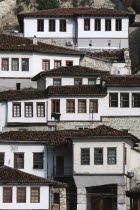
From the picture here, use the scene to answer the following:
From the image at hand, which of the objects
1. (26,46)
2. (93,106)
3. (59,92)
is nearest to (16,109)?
(59,92)

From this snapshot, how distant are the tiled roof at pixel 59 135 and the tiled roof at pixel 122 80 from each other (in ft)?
19.5

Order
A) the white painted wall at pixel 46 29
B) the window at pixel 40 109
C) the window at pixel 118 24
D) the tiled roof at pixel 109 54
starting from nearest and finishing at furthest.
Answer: the window at pixel 40 109, the tiled roof at pixel 109 54, the window at pixel 118 24, the white painted wall at pixel 46 29

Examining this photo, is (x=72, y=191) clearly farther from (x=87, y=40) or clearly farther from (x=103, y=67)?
(x=87, y=40)

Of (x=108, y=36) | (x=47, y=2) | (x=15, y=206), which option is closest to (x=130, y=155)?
(x=15, y=206)

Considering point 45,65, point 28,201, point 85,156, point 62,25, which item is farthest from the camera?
point 62,25

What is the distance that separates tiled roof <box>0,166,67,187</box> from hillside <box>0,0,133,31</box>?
54.5m

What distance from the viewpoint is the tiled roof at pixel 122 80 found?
91188 millimetres

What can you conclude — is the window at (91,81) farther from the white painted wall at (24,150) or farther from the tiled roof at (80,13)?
the tiled roof at (80,13)

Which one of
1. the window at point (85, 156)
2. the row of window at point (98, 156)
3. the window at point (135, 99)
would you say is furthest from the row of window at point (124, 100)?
the window at point (85, 156)

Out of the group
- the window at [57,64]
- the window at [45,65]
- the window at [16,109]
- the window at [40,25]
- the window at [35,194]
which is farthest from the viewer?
the window at [40,25]

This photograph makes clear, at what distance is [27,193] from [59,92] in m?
13.4

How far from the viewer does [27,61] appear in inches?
4075

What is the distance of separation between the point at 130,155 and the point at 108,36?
29.8 meters

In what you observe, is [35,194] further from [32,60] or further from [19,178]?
[32,60]
